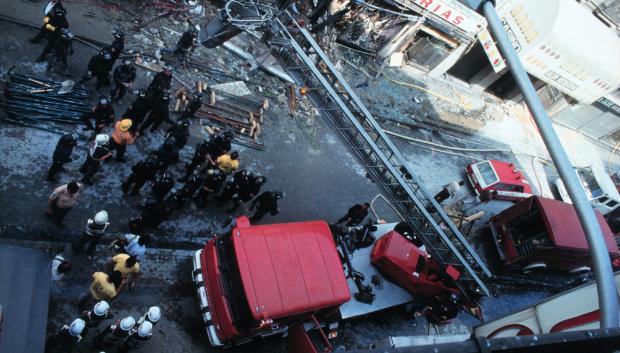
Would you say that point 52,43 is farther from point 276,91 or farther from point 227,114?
point 276,91

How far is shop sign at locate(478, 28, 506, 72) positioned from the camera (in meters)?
19.9

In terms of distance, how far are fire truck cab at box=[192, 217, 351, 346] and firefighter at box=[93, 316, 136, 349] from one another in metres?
1.87

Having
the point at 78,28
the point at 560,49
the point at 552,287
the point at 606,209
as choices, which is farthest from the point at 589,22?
the point at 78,28

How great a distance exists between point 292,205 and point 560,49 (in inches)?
603

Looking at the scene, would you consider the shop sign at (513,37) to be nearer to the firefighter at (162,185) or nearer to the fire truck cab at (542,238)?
the fire truck cab at (542,238)

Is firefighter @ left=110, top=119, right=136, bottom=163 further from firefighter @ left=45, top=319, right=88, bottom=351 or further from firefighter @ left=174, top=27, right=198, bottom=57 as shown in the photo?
firefighter @ left=45, top=319, right=88, bottom=351

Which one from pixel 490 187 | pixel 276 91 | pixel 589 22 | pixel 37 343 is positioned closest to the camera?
pixel 37 343

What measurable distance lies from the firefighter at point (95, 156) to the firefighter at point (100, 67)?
107 inches

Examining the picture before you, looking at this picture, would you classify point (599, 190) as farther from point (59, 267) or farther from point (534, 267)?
point (59, 267)

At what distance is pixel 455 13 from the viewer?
2009 cm

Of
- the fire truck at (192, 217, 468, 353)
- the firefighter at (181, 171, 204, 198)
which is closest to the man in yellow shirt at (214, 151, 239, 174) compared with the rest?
the firefighter at (181, 171, 204, 198)

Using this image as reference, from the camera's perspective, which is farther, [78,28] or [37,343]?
[78,28]

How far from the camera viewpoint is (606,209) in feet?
70.5

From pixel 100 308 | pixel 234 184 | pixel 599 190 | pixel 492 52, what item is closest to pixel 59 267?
pixel 100 308
